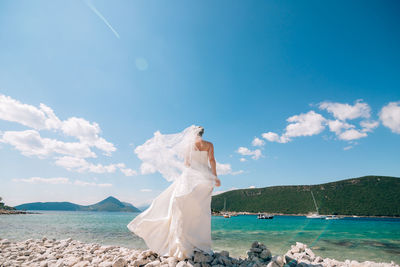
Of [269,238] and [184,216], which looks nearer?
[184,216]

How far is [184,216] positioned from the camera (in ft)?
15.3

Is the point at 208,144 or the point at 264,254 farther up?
the point at 208,144

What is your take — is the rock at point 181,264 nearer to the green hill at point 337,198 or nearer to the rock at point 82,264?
the rock at point 82,264

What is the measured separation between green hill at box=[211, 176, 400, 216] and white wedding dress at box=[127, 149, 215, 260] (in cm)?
8661

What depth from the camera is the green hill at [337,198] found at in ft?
232

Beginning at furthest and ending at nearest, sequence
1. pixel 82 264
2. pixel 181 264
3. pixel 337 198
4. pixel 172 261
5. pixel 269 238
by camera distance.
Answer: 1. pixel 337 198
2. pixel 269 238
3. pixel 82 264
4. pixel 172 261
5. pixel 181 264

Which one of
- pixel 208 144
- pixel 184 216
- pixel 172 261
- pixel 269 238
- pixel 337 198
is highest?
pixel 208 144

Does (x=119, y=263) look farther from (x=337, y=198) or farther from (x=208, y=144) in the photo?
(x=337, y=198)

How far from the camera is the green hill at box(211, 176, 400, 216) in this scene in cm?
7056

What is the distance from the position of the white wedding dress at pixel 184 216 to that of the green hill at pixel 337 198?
284ft

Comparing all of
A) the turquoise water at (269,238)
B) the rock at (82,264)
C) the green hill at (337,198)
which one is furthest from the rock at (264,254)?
the green hill at (337,198)

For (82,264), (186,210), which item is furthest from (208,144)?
(82,264)

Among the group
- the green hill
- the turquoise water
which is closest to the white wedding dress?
the turquoise water

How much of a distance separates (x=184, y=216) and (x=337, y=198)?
92437mm
